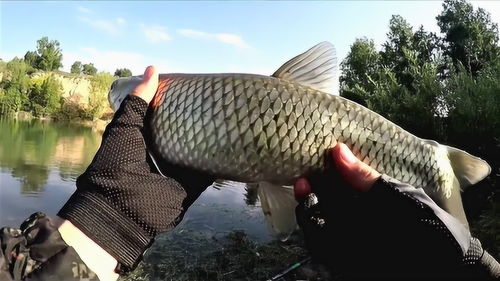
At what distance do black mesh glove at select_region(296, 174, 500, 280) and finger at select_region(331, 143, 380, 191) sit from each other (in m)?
0.03

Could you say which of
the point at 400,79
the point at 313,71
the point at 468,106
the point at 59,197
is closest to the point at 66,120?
the point at 59,197

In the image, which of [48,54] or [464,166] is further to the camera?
[48,54]

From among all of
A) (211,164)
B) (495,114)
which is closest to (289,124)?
(211,164)

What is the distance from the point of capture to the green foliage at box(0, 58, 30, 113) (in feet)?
163

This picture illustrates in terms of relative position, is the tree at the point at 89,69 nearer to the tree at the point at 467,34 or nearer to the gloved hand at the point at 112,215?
the tree at the point at 467,34

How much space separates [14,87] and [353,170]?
181 feet

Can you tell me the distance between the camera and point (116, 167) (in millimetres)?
1216

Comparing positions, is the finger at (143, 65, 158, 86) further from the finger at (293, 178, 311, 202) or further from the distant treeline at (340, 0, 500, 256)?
the distant treeline at (340, 0, 500, 256)

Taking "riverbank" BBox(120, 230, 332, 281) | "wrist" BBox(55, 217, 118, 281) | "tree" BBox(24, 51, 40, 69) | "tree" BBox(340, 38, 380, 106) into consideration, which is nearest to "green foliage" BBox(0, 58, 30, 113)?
"tree" BBox(24, 51, 40, 69)

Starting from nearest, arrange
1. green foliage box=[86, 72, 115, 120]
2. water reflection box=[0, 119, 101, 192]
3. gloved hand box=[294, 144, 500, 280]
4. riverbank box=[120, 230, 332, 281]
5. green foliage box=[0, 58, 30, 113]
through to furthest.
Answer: gloved hand box=[294, 144, 500, 280] → riverbank box=[120, 230, 332, 281] → water reflection box=[0, 119, 101, 192] → green foliage box=[0, 58, 30, 113] → green foliage box=[86, 72, 115, 120]

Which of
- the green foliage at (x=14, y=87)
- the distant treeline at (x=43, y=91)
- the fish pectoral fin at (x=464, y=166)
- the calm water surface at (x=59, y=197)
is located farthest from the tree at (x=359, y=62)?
the green foliage at (x=14, y=87)

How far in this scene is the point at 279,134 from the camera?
47.8 inches

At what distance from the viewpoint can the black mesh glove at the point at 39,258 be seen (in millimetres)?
1014

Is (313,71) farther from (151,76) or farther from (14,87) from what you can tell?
(14,87)
